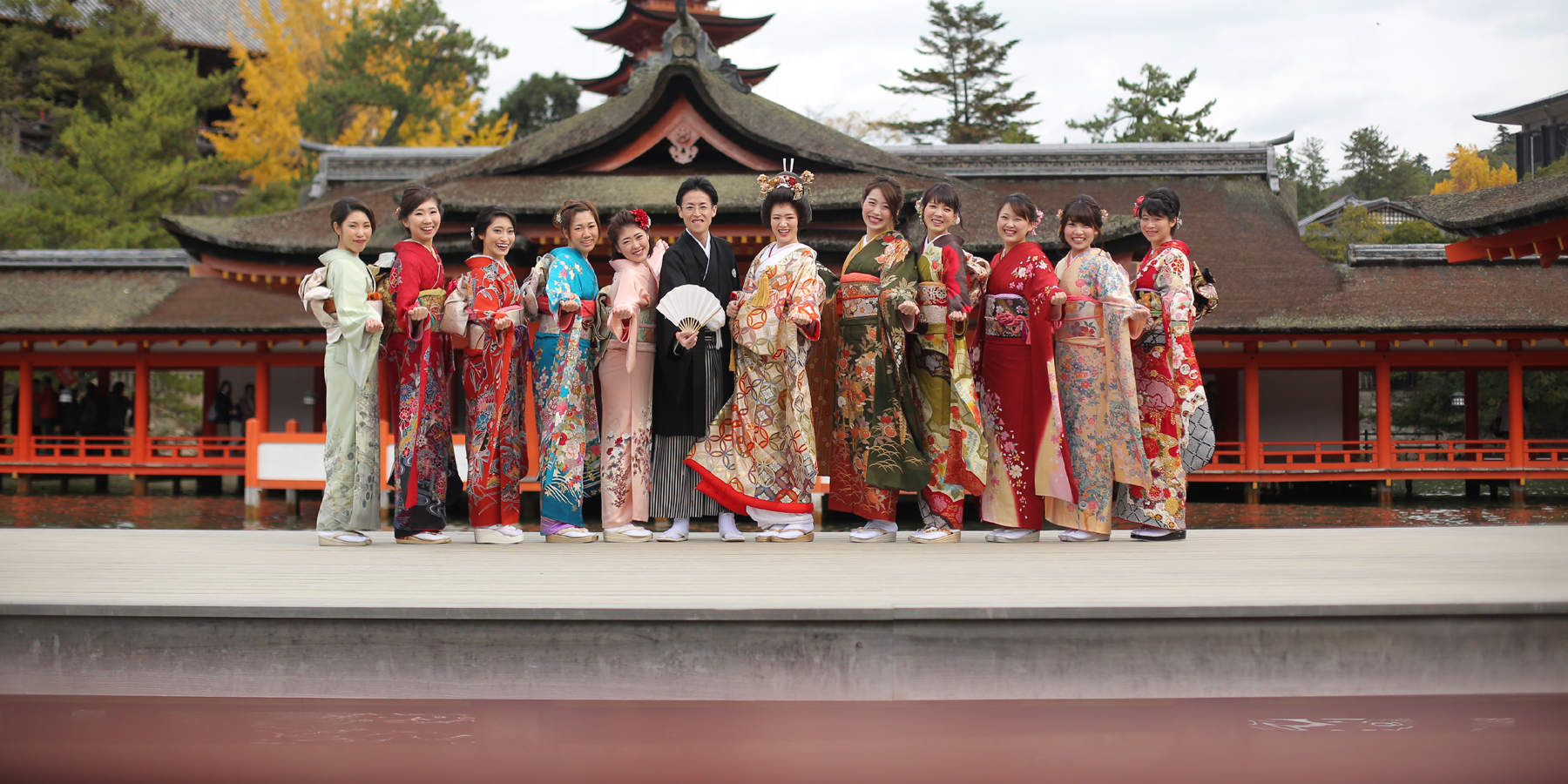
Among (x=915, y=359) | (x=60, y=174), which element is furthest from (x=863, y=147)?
(x=60, y=174)

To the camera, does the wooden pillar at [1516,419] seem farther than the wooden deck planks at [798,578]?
Yes

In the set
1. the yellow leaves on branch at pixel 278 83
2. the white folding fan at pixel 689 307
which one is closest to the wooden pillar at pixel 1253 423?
the white folding fan at pixel 689 307

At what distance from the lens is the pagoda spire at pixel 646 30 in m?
27.3

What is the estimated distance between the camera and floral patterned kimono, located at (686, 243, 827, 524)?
468cm

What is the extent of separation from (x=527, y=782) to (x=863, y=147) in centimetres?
1234

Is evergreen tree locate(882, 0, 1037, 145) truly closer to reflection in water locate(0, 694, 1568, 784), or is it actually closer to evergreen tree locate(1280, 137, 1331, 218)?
evergreen tree locate(1280, 137, 1331, 218)

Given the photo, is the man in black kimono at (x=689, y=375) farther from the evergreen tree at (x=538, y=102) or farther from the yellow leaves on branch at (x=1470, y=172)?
the evergreen tree at (x=538, y=102)

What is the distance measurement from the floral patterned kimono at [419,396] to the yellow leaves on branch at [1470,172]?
15977 mm

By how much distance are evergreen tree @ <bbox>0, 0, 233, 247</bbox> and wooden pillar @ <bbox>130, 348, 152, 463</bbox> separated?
4.43m

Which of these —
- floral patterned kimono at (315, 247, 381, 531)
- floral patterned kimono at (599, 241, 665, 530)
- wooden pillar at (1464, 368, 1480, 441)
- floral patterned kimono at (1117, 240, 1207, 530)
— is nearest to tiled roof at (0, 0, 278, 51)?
floral patterned kimono at (315, 247, 381, 531)

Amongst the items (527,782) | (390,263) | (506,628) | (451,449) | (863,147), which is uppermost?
(863,147)

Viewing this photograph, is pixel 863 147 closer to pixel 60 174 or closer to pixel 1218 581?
pixel 1218 581

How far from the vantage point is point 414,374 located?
4.64 metres

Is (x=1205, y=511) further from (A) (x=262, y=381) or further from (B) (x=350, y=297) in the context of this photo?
(A) (x=262, y=381)
